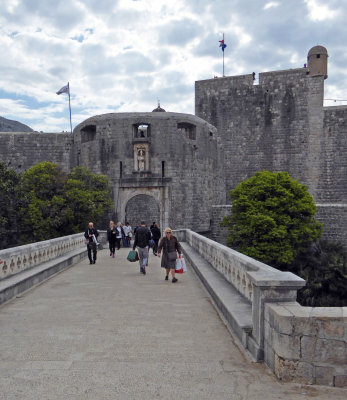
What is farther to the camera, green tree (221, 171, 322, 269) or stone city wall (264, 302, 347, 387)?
green tree (221, 171, 322, 269)

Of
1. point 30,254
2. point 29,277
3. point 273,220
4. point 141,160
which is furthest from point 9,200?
point 273,220

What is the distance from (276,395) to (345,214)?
22.3m

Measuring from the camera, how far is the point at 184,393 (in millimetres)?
3221

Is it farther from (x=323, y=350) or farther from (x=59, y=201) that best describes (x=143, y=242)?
(x=59, y=201)

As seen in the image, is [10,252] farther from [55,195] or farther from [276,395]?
[55,195]

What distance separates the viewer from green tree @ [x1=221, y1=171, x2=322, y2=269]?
20.9 m

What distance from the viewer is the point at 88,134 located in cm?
2444

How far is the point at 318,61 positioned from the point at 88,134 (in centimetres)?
1896

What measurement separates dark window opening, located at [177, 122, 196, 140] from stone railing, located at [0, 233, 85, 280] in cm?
1203

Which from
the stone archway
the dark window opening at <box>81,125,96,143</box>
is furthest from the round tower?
the dark window opening at <box>81,125,96,143</box>

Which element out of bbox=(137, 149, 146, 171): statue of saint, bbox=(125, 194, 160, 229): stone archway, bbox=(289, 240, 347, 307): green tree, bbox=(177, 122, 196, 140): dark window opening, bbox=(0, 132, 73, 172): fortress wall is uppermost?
bbox=(177, 122, 196, 140): dark window opening

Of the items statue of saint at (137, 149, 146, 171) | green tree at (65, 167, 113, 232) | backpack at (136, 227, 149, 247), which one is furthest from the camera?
statue of saint at (137, 149, 146, 171)

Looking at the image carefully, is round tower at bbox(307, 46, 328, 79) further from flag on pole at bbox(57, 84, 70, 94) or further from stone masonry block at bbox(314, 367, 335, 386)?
stone masonry block at bbox(314, 367, 335, 386)

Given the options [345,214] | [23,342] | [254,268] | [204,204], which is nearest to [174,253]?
[254,268]
